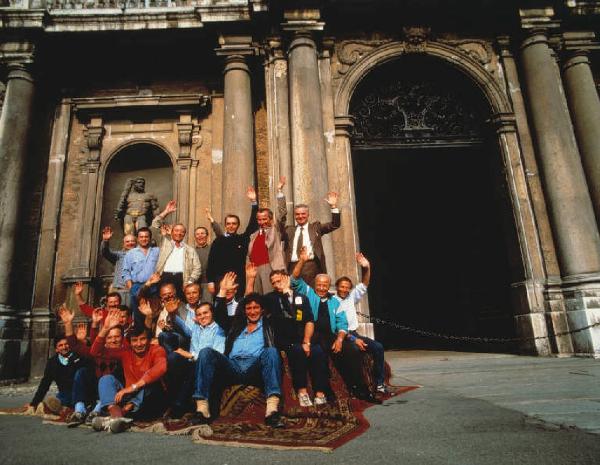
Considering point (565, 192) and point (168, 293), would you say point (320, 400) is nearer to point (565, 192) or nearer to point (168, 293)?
point (168, 293)

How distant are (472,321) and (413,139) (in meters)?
4.52

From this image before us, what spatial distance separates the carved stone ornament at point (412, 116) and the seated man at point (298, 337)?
526 cm

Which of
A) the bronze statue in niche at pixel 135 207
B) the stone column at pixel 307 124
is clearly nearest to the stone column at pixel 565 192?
the stone column at pixel 307 124

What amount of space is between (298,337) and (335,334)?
0.49m

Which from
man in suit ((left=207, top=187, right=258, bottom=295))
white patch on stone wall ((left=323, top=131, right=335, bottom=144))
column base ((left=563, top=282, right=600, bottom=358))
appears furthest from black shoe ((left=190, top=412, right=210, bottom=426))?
column base ((left=563, top=282, right=600, bottom=358))

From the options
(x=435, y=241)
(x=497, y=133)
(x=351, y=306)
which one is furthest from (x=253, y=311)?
(x=435, y=241)

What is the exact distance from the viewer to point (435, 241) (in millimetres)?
13164

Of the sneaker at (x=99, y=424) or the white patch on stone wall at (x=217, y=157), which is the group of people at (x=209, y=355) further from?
the white patch on stone wall at (x=217, y=157)

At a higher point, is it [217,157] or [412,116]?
[412,116]

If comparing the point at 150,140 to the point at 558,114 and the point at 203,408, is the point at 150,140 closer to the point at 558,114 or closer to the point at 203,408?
the point at 203,408

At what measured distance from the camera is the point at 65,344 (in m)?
3.73

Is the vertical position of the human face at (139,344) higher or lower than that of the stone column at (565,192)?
lower

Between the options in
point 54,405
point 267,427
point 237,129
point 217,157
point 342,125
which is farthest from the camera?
point 217,157

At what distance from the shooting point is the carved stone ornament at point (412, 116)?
8469 millimetres
